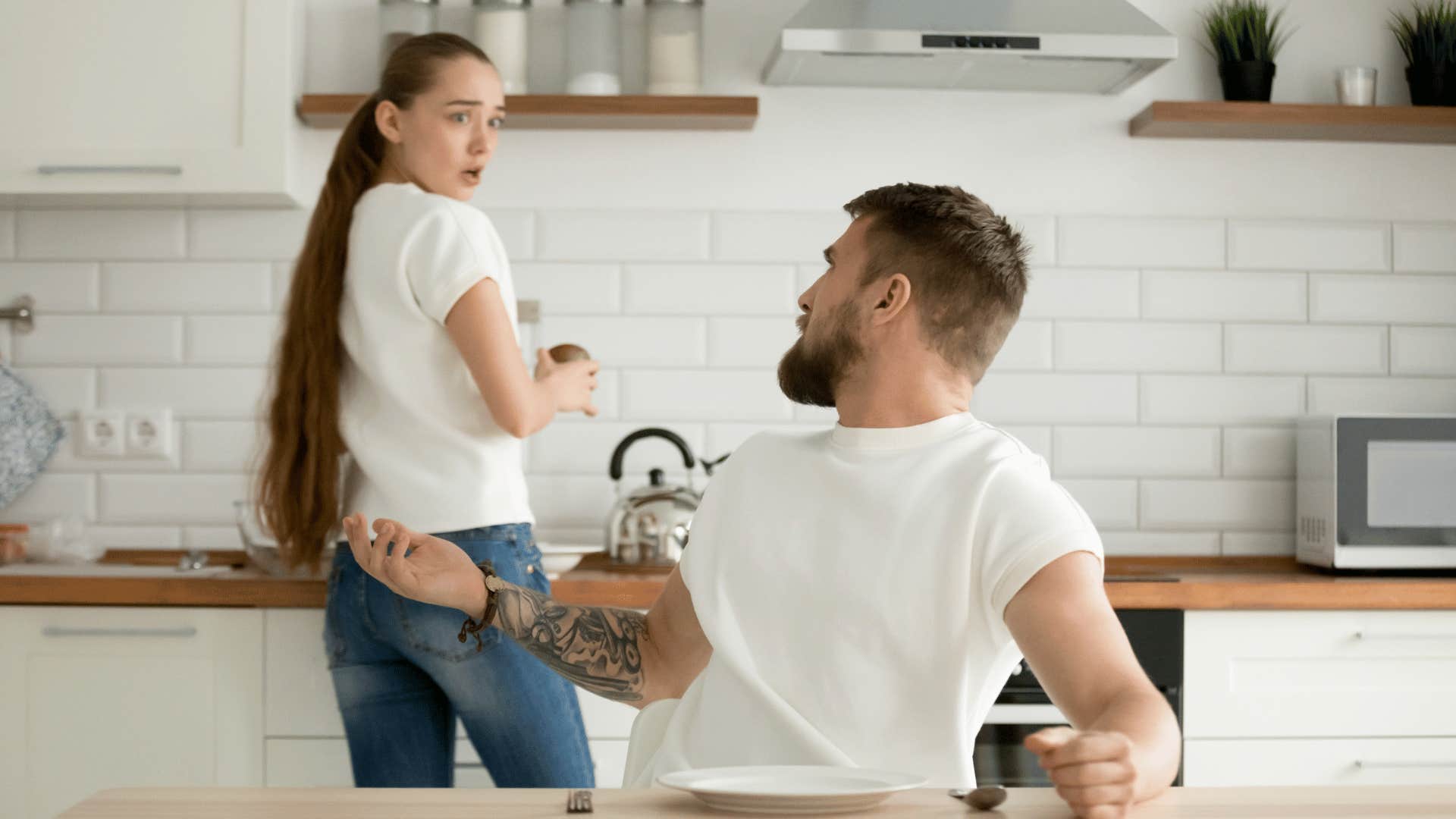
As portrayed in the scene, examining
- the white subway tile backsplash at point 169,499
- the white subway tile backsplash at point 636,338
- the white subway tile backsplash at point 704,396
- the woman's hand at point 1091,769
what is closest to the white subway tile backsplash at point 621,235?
the white subway tile backsplash at point 636,338

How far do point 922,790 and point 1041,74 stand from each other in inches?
80.5

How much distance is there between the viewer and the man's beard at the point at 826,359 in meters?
1.35

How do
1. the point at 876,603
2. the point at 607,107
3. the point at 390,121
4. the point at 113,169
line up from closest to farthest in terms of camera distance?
the point at 876,603
the point at 390,121
the point at 113,169
the point at 607,107

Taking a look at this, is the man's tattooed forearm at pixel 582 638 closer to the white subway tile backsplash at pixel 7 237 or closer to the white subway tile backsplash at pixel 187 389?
the white subway tile backsplash at pixel 187 389

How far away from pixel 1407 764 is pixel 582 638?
167 centimetres

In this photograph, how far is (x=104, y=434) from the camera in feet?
9.42

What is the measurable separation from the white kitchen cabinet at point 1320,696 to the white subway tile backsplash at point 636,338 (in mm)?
1132

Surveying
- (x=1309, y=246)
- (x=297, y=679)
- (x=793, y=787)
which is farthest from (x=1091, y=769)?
(x=1309, y=246)

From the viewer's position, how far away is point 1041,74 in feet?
9.00

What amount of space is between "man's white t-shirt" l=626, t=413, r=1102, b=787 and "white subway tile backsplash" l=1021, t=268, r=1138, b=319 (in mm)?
Result: 1696

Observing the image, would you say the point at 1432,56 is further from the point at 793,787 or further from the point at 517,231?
the point at 793,787

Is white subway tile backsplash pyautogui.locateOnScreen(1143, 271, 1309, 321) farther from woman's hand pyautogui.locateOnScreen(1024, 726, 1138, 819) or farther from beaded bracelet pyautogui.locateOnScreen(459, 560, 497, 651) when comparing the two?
woman's hand pyautogui.locateOnScreen(1024, 726, 1138, 819)

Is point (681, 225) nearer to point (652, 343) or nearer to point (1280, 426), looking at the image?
point (652, 343)

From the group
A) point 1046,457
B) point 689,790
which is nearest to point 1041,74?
point 1046,457
